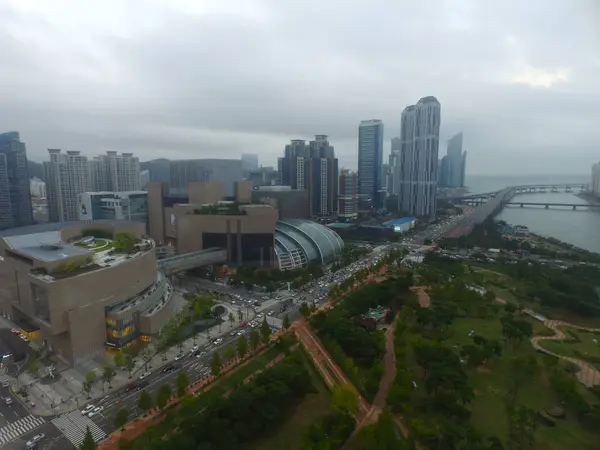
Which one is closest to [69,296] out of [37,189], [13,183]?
[13,183]

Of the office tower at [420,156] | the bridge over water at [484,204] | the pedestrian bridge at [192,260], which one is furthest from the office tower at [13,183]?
the office tower at [420,156]

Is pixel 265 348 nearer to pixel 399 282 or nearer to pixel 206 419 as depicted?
pixel 206 419

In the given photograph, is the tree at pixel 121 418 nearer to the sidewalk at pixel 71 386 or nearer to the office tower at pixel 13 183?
the sidewalk at pixel 71 386

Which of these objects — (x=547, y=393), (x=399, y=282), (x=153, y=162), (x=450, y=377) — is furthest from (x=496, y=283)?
(x=153, y=162)

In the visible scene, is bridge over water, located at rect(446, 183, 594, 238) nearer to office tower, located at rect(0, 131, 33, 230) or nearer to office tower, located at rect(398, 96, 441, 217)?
office tower, located at rect(398, 96, 441, 217)

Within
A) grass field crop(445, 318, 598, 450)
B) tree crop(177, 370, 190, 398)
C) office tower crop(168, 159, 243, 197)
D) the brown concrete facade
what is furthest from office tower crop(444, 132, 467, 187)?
tree crop(177, 370, 190, 398)

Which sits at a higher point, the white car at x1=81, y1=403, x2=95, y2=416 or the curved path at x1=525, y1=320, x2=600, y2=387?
the curved path at x1=525, y1=320, x2=600, y2=387
